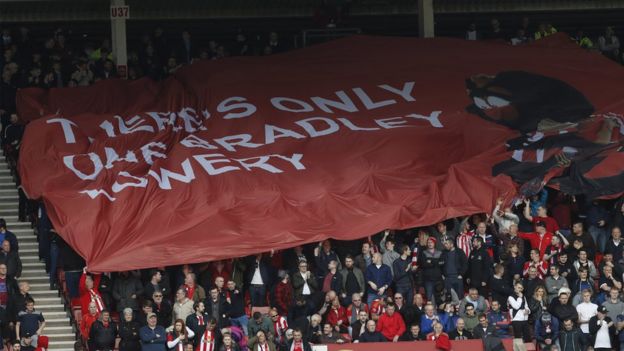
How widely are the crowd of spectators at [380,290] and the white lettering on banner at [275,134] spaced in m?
2.46

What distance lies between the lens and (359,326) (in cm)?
2880

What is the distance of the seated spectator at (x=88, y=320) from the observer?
28.7m

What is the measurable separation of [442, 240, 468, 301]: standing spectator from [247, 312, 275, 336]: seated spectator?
3186 millimetres

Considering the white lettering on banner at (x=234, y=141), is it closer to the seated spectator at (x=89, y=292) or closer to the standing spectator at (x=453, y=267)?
the seated spectator at (x=89, y=292)

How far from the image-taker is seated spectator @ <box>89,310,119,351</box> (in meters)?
28.2

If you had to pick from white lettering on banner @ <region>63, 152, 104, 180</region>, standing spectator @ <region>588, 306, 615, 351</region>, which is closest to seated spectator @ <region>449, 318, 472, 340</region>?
standing spectator @ <region>588, 306, 615, 351</region>

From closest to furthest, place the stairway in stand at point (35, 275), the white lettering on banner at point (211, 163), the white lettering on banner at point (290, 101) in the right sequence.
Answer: the stairway in stand at point (35, 275)
the white lettering on banner at point (211, 163)
the white lettering on banner at point (290, 101)

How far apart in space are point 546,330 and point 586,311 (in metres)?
0.74

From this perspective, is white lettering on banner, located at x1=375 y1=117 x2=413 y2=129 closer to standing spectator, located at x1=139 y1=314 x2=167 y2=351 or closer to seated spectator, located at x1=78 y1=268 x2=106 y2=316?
seated spectator, located at x1=78 y1=268 x2=106 y2=316

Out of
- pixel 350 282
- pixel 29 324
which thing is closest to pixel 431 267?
pixel 350 282

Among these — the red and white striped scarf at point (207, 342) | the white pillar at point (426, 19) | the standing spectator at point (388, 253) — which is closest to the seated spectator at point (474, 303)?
the standing spectator at point (388, 253)

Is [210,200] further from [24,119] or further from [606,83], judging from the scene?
[606,83]

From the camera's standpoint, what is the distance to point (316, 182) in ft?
102

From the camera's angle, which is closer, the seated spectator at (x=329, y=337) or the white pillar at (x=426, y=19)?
the seated spectator at (x=329, y=337)
